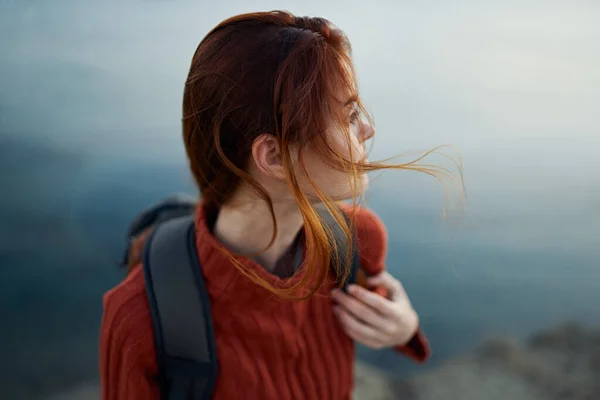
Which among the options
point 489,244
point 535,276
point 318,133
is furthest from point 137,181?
point 535,276

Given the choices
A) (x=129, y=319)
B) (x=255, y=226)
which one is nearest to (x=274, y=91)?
(x=255, y=226)

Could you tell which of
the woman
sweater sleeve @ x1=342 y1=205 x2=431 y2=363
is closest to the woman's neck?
the woman

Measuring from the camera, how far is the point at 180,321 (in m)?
0.55

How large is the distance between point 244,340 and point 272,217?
0.56 feet

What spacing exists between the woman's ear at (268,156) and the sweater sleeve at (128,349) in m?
0.22

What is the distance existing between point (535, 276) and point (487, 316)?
154 millimetres

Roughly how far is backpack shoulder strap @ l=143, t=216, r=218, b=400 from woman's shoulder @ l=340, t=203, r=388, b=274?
0.87 feet

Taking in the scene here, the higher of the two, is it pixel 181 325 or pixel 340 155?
pixel 340 155

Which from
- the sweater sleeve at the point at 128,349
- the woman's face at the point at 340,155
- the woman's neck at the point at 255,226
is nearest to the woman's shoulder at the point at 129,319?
the sweater sleeve at the point at 128,349

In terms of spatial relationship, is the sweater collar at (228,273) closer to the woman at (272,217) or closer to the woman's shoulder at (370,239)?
the woman at (272,217)

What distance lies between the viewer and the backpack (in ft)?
1.80

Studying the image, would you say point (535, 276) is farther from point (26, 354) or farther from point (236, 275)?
point (26, 354)

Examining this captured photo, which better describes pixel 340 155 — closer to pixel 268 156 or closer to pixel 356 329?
pixel 268 156

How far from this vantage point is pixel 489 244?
1.14 meters
